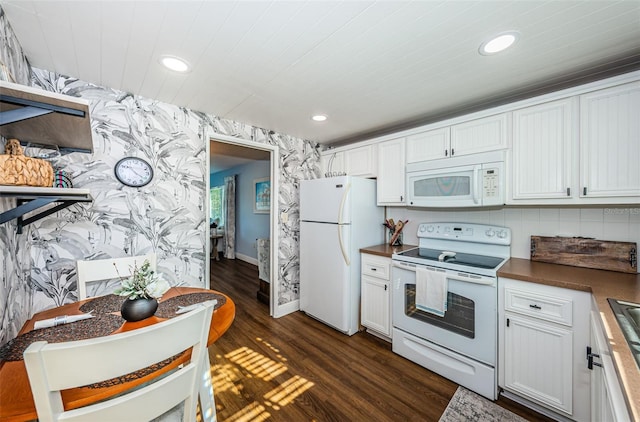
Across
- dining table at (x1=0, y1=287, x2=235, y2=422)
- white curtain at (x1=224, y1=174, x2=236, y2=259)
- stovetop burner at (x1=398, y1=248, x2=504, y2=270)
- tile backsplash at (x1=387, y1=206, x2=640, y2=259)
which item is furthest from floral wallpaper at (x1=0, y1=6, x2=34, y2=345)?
white curtain at (x1=224, y1=174, x2=236, y2=259)

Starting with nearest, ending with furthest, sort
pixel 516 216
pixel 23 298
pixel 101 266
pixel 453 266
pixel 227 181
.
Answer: pixel 23 298 → pixel 101 266 → pixel 453 266 → pixel 516 216 → pixel 227 181

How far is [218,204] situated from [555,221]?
7.45m

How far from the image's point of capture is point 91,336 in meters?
1.05

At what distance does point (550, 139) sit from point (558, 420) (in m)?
1.90

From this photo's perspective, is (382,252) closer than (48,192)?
No

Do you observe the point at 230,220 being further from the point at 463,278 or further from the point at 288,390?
the point at 463,278

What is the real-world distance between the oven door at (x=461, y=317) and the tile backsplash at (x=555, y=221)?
0.70m

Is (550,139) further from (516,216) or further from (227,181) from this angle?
(227,181)

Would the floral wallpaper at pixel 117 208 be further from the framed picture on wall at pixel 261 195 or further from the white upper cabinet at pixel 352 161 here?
the framed picture on wall at pixel 261 195

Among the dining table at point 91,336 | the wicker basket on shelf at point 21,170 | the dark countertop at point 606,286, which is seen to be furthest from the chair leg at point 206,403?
the dark countertop at point 606,286

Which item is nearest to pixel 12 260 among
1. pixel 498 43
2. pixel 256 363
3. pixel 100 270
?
pixel 100 270

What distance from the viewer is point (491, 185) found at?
2039 millimetres

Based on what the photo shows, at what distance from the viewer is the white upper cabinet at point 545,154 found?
1.75 metres

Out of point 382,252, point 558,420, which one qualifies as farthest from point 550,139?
point 558,420
